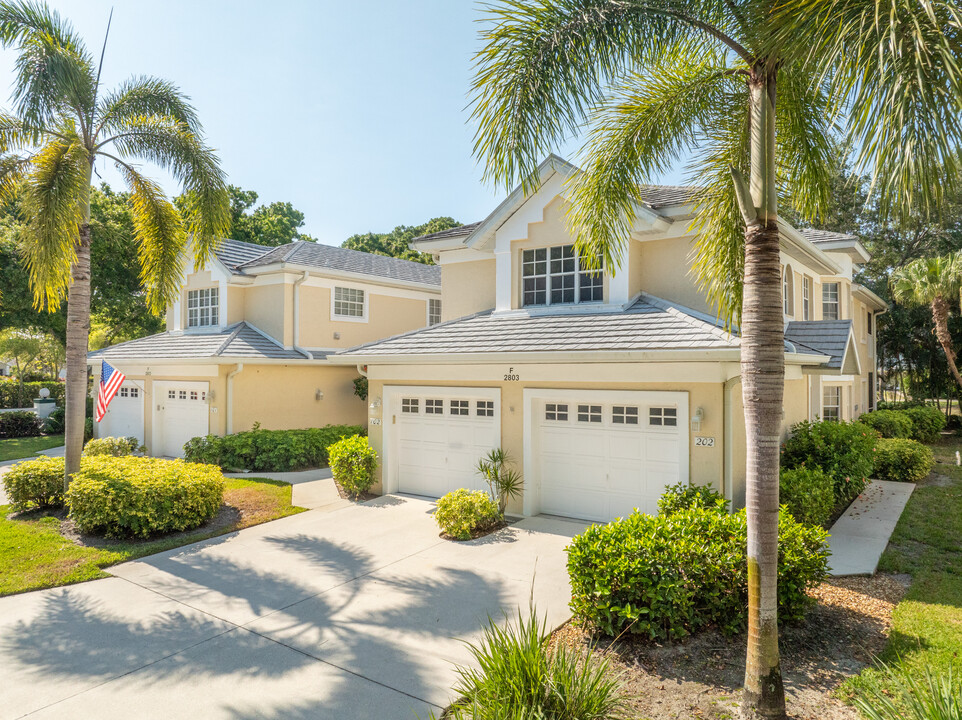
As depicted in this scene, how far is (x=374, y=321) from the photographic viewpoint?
21.8 m

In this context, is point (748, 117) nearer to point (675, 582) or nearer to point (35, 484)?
point (675, 582)

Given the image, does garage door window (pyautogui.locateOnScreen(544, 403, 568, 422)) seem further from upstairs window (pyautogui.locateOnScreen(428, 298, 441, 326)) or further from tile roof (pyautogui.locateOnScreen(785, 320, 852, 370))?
upstairs window (pyautogui.locateOnScreen(428, 298, 441, 326))

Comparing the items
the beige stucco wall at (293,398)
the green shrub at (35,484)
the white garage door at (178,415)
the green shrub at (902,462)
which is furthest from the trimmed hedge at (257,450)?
the green shrub at (902,462)

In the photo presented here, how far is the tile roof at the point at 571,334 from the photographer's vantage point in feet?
31.5

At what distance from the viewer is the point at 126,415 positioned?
20609 mm

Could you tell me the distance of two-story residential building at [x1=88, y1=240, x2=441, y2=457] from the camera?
18016 millimetres

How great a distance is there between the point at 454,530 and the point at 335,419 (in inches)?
471

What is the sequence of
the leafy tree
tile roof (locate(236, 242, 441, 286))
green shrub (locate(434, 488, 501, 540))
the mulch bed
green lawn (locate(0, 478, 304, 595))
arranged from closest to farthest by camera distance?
the mulch bed < green lawn (locate(0, 478, 304, 595)) < green shrub (locate(434, 488, 501, 540)) < tile roof (locate(236, 242, 441, 286)) < the leafy tree

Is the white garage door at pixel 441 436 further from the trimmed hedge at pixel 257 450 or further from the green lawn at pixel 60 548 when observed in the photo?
the trimmed hedge at pixel 257 450

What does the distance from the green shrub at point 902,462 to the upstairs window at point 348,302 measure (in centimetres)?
1681

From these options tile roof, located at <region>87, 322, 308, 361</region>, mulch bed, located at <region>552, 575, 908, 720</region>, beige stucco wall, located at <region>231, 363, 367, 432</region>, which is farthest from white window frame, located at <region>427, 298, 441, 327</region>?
mulch bed, located at <region>552, 575, 908, 720</region>

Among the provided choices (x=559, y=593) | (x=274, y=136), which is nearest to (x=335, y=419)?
(x=274, y=136)

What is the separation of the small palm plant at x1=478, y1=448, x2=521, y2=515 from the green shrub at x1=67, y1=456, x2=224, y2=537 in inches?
210

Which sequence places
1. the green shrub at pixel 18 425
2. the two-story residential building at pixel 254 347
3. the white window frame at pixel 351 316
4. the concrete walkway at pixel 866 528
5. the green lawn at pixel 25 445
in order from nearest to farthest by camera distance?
the concrete walkway at pixel 866 528 < the two-story residential building at pixel 254 347 < the green lawn at pixel 25 445 < the white window frame at pixel 351 316 < the green shrub at pixel 18 425
